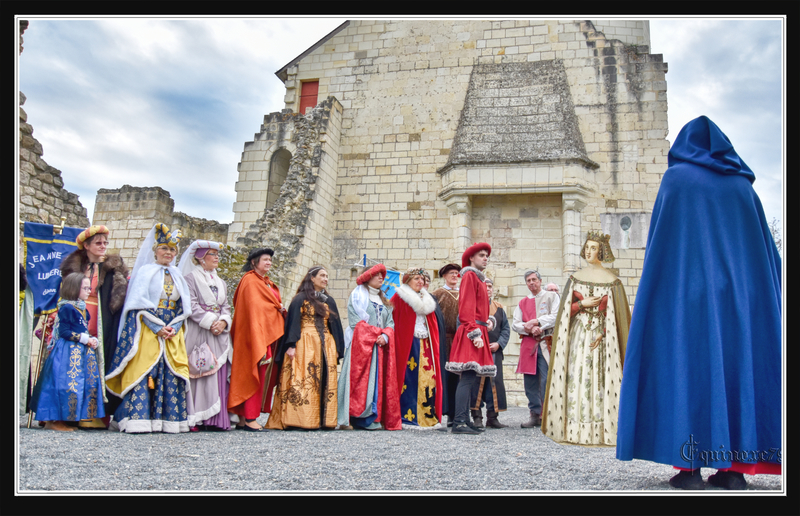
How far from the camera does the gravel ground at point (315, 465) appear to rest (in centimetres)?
298

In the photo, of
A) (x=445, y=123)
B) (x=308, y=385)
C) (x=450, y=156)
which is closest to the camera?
(x=308, y=385)

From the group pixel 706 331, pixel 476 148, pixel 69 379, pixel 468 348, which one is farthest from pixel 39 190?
pixel 706 331

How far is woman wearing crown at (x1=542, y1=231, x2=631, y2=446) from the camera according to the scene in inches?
195

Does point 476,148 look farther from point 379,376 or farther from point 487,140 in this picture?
point 379,376

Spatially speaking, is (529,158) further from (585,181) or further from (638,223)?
(638,223)

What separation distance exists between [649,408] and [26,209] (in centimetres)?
784

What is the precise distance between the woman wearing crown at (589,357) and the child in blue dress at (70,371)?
3652mm

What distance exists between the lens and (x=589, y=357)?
5.08 metres

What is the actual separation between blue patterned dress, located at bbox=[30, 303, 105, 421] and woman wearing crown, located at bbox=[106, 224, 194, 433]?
6.9 inches

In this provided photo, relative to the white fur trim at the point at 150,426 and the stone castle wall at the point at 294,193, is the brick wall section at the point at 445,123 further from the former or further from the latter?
the white fur trim at the point at 150,426

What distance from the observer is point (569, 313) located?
5219mm

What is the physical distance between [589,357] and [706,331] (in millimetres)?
2268

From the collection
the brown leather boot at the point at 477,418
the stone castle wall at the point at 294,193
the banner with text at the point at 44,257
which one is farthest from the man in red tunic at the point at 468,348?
the stone castle wall at the point at 294,193

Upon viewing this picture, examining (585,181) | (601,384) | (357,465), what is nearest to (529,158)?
(585,181)
